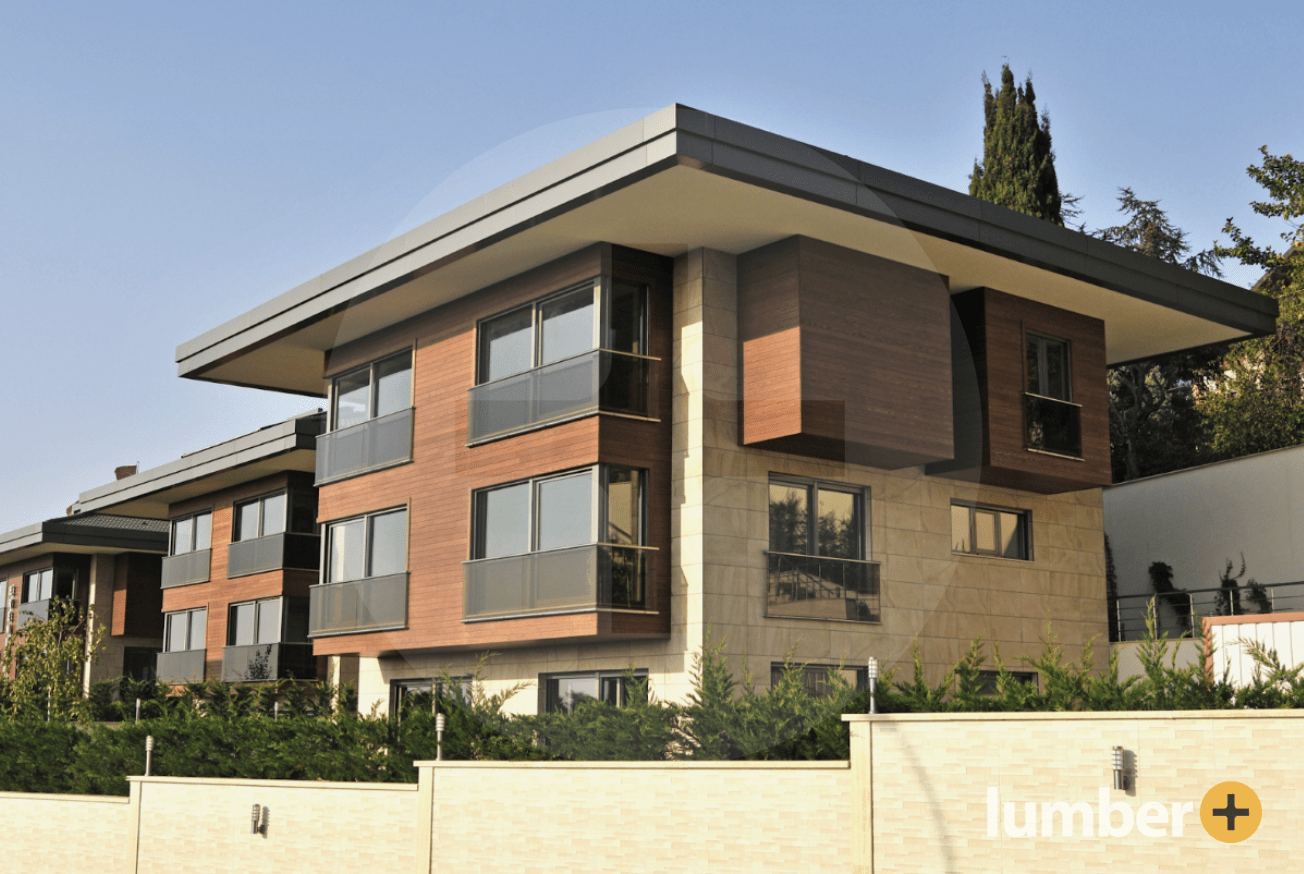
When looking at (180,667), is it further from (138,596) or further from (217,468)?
(138,596)

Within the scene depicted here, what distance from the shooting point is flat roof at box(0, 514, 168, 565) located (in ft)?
133

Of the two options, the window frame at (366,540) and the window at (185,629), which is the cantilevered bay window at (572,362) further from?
the window at (185,629)

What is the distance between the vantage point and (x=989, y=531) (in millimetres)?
20422

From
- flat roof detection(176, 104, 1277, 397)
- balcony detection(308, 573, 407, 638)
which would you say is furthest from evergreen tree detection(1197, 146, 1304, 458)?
balcony detection(308, 573, 407, 638)

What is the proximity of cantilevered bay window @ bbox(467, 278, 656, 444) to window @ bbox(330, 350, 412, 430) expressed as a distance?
2.56m

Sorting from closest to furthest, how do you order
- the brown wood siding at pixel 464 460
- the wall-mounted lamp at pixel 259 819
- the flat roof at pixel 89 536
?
the wall-mounted lamp at pixel 259 819, the brown wood siding at pixel 464 460, the flat roof at pixel 89 536

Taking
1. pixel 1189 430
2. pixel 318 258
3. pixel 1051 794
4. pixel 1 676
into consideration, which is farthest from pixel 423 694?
pixel 1189 430

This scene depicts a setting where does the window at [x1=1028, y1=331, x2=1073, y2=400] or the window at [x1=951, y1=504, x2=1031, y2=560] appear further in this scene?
the window at [x1=1028, y1=331, x2=1073, y2=400]

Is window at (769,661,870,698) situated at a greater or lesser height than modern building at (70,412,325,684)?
lesser

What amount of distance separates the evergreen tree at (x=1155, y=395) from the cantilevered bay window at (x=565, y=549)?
2135 cm

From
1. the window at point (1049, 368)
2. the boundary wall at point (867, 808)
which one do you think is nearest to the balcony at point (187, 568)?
the boundary wall at point (867, 808)

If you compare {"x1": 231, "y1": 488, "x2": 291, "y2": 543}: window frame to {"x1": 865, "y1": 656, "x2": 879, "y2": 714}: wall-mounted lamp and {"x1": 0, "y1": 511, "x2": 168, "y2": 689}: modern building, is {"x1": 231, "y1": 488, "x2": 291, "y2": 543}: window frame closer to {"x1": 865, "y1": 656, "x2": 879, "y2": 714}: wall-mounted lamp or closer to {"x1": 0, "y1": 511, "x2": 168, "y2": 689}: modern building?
{"x1": 0, "y1": 511, "x2": 168, "y2": 689}: modern building

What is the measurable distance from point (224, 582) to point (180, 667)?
3325 millimetres

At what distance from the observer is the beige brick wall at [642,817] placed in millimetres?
10680
